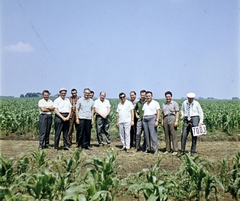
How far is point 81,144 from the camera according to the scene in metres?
9.16

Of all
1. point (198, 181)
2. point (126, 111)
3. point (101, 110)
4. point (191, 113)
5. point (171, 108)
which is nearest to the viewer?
point (198, 181)

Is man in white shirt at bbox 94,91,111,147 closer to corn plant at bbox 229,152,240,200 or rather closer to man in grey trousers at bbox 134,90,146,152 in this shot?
man in grey trousers at bbox 134,90,146,152

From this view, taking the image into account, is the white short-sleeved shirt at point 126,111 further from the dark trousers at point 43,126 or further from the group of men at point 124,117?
the dark trousers at point 43,126

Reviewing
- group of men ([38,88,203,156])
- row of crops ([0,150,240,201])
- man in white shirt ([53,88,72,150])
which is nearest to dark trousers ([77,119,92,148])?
group of men ([38,88,203,156])

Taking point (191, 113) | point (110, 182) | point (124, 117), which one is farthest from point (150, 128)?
point (110, 182)

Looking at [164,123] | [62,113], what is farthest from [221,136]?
[62,113]

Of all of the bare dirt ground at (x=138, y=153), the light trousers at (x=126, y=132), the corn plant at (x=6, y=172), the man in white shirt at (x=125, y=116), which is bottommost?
the bare dirt ground at (x=138, y=153)

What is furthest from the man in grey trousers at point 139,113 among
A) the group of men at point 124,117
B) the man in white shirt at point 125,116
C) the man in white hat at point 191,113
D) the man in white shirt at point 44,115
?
the man in white shirt at point 44,115

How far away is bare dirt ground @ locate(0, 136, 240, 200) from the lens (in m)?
7.14

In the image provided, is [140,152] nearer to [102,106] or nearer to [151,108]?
[151,108]

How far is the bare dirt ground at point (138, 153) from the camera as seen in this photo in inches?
281

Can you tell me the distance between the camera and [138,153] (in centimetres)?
878

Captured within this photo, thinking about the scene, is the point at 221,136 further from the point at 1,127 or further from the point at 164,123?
the point at 1,127

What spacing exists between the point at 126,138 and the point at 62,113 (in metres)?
2.10
